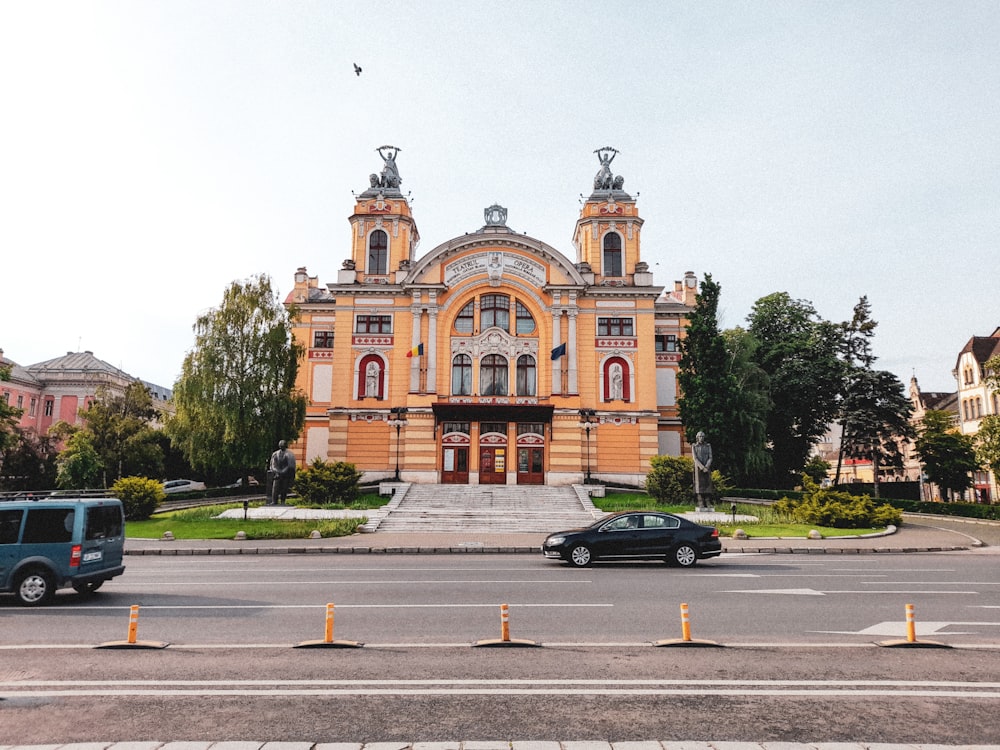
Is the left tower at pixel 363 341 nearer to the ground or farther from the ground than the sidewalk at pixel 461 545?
farther from the ground

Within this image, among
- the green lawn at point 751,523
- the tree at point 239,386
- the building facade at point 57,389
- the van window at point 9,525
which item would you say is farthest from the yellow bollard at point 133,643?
the building facade at point 57,389

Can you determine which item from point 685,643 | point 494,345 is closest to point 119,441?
point 494,345

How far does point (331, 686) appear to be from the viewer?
7.58m

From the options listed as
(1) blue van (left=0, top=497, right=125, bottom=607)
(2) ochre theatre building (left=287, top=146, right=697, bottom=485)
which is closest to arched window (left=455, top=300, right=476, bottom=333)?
(2) ochre theatre building (left=287, top=146, right=697, bottom=485)

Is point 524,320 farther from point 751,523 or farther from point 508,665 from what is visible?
point 508,665

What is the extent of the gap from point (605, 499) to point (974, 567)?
70.3ft

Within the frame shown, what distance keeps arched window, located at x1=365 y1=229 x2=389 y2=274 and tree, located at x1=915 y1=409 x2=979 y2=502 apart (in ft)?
131

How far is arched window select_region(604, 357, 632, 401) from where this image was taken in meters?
45.0

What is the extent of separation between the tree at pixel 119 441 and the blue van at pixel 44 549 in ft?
103

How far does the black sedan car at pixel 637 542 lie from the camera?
60.0ft

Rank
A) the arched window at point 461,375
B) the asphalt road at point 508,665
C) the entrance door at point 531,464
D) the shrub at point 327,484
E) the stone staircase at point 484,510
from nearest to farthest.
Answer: the asphalt road at point 508,665 → the stone staircase at point 484,510 → the shrub at point 327,484 → the entrance door at point 531,464 → the arched window at point 461,375

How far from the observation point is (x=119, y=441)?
42.1 meters

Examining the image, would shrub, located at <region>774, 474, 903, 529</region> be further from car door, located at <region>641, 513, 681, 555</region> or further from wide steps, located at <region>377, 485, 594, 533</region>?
car door, located at <region>641, 513, 681, 555</region>

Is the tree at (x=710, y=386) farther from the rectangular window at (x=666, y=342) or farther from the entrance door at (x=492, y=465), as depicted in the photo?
the entrance door at (x=492, y=465)
